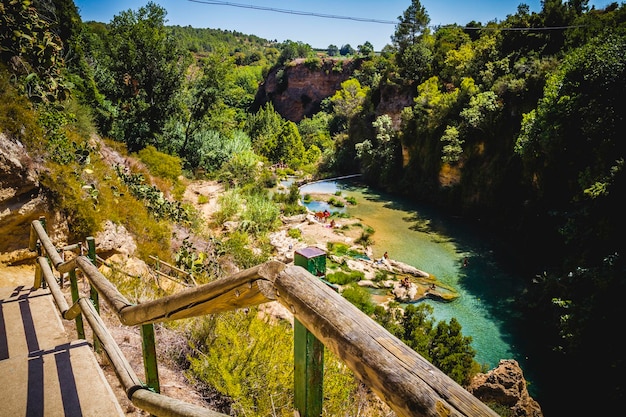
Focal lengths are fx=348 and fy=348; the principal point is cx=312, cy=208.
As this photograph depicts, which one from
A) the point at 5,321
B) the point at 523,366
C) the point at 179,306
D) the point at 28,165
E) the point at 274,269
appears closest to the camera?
the point at 274,269

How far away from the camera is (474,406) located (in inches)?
27.0

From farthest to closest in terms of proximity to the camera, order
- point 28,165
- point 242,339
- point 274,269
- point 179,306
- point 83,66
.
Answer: point 83,66 < point 28,165 < point 242,339 < point 179,306 < point 274,269

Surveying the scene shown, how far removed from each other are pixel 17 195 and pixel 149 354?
16.6ft

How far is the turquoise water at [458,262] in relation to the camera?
10617 mm

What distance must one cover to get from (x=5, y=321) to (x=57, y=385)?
54.8 inches

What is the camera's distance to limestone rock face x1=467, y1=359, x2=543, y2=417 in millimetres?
6555

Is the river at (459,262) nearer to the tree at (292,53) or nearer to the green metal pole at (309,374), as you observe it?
the green metal pole at (309,374)

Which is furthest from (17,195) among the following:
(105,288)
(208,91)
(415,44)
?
(415,44)

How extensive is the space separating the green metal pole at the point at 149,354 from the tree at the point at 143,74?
17206 millimetres

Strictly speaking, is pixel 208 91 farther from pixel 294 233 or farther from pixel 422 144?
pixel 422 144

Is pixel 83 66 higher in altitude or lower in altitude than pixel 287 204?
higher

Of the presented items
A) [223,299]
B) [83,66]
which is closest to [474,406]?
[223,299]

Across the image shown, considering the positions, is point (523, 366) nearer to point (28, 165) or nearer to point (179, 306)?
point (179, 306)

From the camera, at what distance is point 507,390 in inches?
260
